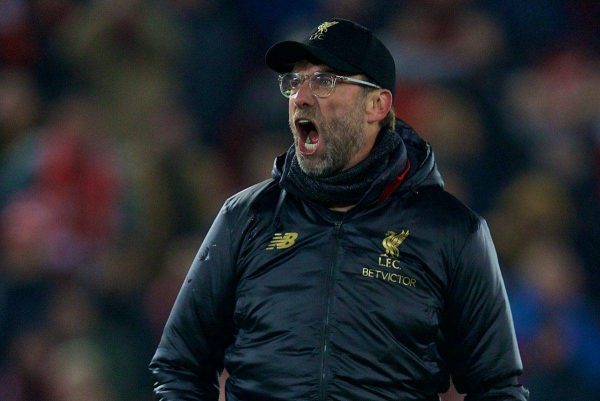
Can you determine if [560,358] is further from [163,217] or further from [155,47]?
[155,47]

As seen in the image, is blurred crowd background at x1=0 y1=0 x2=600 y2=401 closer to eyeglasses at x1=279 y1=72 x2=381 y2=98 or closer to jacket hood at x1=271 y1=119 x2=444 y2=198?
jacket hood at x1=271 y1=119 x2=444 y2=198

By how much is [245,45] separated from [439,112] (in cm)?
123

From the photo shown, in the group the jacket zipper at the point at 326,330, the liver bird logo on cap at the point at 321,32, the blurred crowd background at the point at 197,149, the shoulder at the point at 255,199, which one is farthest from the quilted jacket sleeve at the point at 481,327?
the blurred crowd background at the point at 197,149

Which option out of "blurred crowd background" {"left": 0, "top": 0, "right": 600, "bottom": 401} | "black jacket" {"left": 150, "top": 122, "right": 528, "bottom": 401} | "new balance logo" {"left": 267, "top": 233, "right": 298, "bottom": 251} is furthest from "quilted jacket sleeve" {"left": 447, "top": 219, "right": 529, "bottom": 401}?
"blurred crowd background" {"left": 0, "top": 0, "right": 600, "bottom": 401}

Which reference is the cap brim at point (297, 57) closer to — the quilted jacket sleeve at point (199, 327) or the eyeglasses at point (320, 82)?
the eyeglasses at point (320, 82)

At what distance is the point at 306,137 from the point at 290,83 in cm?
14

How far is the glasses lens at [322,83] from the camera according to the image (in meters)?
2.93

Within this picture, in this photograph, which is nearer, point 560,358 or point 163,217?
point 560,358

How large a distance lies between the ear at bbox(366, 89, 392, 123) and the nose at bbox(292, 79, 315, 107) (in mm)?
165

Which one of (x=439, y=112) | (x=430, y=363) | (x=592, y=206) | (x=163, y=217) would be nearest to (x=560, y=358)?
(x=592, y=206)

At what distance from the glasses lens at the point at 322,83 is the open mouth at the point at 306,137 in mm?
76

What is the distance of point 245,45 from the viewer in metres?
6.86

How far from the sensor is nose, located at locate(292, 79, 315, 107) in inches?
116

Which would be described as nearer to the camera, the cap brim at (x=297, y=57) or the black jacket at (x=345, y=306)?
the black jacket at (x=345, y=306)
